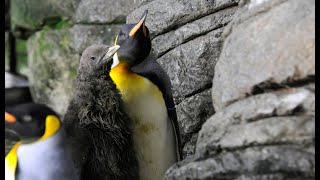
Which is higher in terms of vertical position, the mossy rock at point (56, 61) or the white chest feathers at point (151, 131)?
the white chest feathers at point (151, 131)

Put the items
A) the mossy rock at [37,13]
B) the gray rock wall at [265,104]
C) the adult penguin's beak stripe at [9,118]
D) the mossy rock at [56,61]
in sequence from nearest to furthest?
the gray rock wall at [265,104], the adult penguin's beak stripe at [9,118], the mossy rock at [56,61], the mossy rock at [37,13]

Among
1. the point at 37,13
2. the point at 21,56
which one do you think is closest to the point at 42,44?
the point at 37,13

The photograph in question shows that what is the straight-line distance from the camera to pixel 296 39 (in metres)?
2.30

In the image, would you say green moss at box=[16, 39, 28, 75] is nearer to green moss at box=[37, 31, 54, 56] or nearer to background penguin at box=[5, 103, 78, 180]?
green moss at box=[37, 31, 54, 56]

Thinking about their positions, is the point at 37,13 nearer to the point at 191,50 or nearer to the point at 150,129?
the point at 191,50

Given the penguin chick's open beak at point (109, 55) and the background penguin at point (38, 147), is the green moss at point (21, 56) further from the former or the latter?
the background penguin at point (38, 147)

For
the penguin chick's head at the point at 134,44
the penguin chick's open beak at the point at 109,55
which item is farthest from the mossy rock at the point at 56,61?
the penguin chick's open beak at the point at 109,55

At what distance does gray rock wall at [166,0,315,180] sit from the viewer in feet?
7.16

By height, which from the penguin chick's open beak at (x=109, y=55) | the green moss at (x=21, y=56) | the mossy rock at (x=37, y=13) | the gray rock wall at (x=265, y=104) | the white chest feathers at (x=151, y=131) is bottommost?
the green moss at (x=21, y=56)

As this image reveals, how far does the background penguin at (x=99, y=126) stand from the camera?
3.08 m

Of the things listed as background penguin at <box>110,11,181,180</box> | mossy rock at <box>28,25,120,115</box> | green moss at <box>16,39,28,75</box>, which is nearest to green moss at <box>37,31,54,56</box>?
mossy rock at <box>28,25,120,115</box>

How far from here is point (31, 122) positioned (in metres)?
2.88

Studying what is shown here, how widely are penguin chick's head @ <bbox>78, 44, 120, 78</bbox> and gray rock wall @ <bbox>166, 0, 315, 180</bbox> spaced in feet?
2.77

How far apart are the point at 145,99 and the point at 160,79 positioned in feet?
0.49
